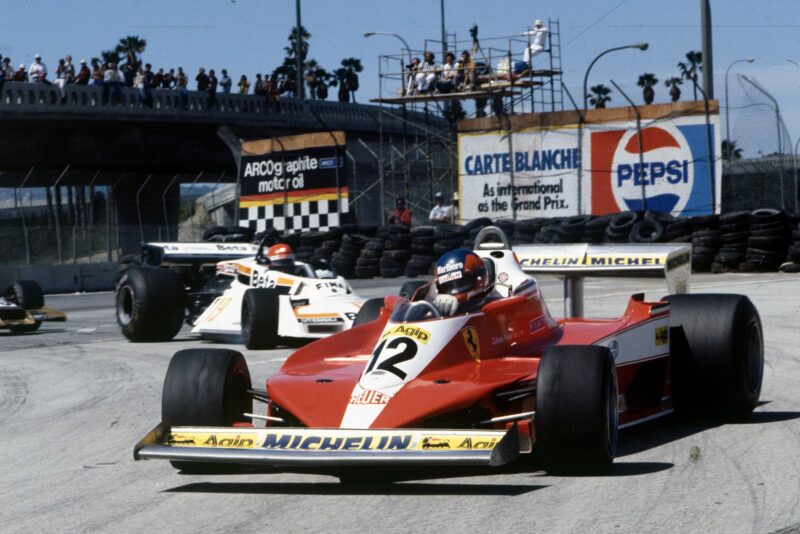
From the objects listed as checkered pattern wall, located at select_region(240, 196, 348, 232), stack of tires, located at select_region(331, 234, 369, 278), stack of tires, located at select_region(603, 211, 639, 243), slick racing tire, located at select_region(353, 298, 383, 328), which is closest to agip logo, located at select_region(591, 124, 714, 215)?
stack of tires, located at select_region(603, 211, 639, 243)

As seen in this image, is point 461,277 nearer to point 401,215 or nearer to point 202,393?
point 202,393

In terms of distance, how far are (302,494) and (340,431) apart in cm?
33

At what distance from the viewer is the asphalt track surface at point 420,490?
5.32 meters

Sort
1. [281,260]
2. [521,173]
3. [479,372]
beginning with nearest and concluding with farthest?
[479,372] → [281,260] → [521,173]

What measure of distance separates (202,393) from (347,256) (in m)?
21.5

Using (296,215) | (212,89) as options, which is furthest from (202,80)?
(296,215)

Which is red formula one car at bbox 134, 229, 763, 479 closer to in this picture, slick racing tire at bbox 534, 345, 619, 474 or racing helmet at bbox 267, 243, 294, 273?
slick racing tire at bbox 534, 345, 619, 474

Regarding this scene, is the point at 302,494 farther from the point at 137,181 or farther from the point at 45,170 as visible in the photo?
the point at 45,170

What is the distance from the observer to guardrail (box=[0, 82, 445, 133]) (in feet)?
126

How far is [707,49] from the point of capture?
27.6 meters

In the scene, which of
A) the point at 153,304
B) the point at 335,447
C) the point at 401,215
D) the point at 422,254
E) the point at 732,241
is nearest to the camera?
the point at 335,447

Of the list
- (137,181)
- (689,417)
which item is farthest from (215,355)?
(137,181)

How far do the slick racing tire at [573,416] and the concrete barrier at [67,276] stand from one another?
24216 millimetres

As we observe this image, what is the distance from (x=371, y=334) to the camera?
821cm
